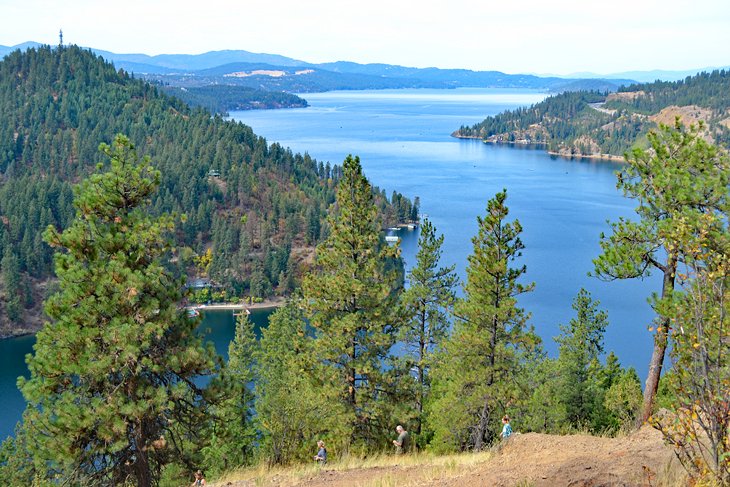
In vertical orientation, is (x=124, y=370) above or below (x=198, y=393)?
above

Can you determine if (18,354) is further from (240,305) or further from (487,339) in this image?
(487,339)

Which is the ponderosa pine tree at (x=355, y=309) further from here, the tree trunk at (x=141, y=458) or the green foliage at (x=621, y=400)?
the green foliage at (x=621, y=400)

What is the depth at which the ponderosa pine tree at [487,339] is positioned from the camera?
29953 mm

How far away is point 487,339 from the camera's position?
99.8 feet

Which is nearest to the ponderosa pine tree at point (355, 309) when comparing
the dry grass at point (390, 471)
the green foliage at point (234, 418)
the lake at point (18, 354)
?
the green foliage at point (234, 418)

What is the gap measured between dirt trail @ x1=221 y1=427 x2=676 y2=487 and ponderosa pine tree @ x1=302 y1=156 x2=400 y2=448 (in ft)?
36.2

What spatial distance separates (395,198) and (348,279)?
13980 centimetres

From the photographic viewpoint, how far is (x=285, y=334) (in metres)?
54.2

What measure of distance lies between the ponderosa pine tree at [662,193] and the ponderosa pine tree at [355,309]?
35.3ft

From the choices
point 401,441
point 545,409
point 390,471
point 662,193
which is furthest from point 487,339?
point 390,471

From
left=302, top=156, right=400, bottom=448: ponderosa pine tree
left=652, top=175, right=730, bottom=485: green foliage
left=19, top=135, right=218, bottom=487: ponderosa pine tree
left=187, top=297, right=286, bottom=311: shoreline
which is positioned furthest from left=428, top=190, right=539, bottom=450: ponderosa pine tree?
left=187, top=297, right=286, bottom=311: shoreline

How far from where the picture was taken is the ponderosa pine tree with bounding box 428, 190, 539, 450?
2995 cm

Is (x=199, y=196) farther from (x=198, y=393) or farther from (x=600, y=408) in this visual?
(x=198, y=393)

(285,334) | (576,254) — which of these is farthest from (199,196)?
(285,334)
